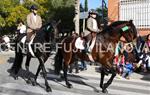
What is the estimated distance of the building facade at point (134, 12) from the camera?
2034cm

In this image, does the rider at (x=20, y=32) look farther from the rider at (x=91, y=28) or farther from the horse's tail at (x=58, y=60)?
the rider at (x=91, y=28)

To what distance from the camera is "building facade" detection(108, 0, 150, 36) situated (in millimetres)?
20344

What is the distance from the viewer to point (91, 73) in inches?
622

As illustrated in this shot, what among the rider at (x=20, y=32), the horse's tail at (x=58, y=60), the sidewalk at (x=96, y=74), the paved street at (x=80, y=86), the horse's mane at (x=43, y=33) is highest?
the horse's mane at (x=43, y=33)

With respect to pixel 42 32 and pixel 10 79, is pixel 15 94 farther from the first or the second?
pixel 10 79

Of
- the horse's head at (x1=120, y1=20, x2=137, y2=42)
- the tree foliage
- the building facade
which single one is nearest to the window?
the building facade

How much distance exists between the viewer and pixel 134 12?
68.7 ft

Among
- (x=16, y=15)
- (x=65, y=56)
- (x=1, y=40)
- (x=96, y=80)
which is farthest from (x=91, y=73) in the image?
(x=16, y=15)

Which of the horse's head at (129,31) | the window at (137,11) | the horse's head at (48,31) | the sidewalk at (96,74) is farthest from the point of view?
the window at (137,11)

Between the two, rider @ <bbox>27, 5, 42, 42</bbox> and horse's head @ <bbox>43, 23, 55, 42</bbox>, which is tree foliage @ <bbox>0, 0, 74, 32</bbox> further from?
horse's head @ <bbox>43, 23, 55, 42</bbox>

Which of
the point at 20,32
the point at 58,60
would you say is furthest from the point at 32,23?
the point at 20,32

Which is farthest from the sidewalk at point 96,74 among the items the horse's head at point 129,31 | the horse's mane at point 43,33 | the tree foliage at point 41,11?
the tree foliage at point 41,11

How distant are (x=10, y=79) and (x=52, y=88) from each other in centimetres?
250

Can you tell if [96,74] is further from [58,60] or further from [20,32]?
[20,32]
